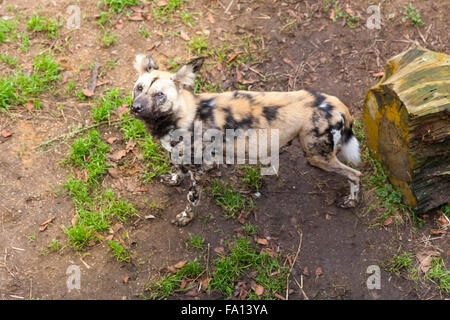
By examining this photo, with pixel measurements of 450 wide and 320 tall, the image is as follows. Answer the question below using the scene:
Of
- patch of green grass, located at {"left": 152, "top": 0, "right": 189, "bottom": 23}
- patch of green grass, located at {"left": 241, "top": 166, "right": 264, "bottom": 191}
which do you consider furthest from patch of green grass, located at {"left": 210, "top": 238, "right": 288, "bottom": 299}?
patch of green grass, located at {"left": 152, "top": 0, "right": 189, "bottom": 23}

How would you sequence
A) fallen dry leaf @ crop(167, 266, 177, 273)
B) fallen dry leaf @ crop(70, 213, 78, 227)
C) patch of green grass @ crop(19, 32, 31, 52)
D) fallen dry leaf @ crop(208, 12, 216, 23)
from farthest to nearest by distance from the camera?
fallen dry leaf @ crop(208, 12, 216, 23), patch of green grass @ crop(19, 32, 31, 52), fallen dry leaf @ crop(70, 213, 78, 227), fallen dry leaf @ crop(167, 266, 177, 273)

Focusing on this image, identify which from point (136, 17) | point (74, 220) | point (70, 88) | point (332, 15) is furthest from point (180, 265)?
point (332, 15)

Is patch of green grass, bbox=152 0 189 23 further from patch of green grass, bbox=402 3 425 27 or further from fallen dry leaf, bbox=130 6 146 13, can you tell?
patch of green grass, bbox=402 3 425 27

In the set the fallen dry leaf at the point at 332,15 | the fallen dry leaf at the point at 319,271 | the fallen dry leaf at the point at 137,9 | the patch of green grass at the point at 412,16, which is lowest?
the fallen dry leaf at the point at 319,271

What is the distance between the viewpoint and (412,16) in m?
6.32

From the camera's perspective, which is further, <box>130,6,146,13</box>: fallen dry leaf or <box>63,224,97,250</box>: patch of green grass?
<box>130,6,146,13</box>: fallen dry leaf

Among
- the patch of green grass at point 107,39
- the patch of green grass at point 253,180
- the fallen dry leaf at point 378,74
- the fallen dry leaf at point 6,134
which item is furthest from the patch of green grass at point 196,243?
the fallen dry leaf at point 378,74

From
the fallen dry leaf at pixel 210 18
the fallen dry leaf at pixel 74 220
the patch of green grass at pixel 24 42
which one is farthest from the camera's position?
the fallen dry leaf at pixel 210 18

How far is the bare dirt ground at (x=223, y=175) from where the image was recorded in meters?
4.38

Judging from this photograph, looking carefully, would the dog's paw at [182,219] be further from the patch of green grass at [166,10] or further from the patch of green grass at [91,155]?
the patch of green grass at [166,10]

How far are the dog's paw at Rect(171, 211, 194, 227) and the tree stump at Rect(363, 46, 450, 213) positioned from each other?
2299mm

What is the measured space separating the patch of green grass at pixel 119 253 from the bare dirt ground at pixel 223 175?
0.06 m

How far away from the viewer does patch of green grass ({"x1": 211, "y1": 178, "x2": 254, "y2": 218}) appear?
4.91 meters

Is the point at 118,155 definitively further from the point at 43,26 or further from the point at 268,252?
the point at 43,26
